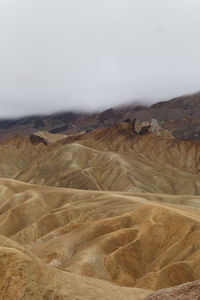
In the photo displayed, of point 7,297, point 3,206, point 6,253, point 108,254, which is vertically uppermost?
point 6,253

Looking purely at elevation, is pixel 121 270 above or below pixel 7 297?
below

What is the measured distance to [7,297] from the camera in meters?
27.4

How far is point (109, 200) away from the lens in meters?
100

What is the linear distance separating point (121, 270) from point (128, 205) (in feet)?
107

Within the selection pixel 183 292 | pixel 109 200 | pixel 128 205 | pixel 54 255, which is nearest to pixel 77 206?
pixel 109 200

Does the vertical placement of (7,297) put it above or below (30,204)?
above

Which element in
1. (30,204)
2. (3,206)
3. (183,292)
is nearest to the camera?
(183,292)

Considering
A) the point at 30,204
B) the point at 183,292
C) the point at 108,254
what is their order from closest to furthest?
the point at 183,292 < the point at 108,254 < the point at 30,204

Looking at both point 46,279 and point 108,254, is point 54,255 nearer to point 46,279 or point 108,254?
point 108,254

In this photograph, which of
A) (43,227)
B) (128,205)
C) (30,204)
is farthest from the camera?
(30,204)

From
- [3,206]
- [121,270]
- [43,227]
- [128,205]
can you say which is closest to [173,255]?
[121,270]

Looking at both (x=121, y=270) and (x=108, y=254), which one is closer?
(x=121, y=270)

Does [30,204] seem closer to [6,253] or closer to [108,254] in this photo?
[108,254]

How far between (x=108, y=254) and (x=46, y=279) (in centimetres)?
3385
